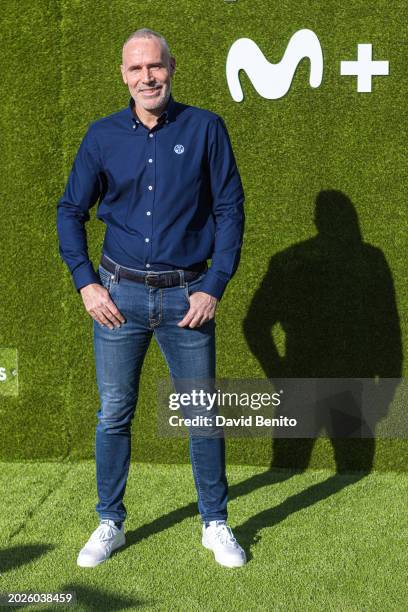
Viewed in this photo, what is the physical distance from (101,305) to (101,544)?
0.95 m

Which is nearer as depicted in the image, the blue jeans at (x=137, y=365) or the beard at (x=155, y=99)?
the beard at (x=155, y=99)

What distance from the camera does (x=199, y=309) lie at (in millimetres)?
3203

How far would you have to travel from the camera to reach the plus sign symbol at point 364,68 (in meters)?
4.23

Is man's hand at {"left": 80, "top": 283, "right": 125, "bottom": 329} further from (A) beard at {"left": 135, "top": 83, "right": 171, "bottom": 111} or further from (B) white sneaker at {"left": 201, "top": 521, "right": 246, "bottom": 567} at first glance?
(B) white sneaker at {"left": 201, "top": 521, "right": 246, "bottom": 567}

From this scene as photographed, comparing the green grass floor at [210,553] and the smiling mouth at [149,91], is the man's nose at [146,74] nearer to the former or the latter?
the smiling mouth at [149,91]

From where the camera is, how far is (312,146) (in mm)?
4297

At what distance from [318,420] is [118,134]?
199 centimetres

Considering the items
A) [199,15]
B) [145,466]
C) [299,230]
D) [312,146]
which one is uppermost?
[199,15]

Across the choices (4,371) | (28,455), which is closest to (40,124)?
(4,371)

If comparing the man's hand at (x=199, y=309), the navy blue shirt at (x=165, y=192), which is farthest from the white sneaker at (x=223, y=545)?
the navy blue shirt at (x=165, y=192)

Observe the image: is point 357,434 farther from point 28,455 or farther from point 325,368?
point 28,455

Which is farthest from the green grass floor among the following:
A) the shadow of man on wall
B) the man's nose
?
the man's nose

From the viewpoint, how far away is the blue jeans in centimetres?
325

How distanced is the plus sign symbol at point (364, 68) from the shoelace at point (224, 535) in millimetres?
2165
